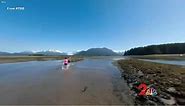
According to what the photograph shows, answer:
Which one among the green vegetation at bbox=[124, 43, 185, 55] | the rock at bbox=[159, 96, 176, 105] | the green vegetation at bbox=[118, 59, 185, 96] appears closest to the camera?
the rock at bbox=[159, 96, 176, 105]

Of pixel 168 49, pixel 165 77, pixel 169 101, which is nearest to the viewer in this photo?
pixel 169 101

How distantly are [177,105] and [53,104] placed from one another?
20.8ft

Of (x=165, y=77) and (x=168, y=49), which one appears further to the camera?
(x=168, y=49)

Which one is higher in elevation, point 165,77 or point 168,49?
point 168,49

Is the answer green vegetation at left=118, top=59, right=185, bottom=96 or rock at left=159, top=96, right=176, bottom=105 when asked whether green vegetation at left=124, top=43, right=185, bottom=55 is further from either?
rock at left=159, top=96, right=176, bottom=105

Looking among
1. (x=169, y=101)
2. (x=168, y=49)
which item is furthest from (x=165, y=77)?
(x=168, y=49)

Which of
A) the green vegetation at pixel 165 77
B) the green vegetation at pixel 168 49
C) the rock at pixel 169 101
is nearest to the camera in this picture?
the rock at pixel 169 101

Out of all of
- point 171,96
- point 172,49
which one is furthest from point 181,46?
point 171,96

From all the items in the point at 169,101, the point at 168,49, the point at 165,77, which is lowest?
the point at 169,101

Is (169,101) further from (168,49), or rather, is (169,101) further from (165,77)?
(168,49)

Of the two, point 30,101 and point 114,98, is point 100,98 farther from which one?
point 30,101

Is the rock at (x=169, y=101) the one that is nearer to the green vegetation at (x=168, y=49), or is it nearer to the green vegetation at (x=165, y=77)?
the green vegetation at (x=165, y=77)

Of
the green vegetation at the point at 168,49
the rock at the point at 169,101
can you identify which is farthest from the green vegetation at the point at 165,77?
the green vegetation at the point at 168,49

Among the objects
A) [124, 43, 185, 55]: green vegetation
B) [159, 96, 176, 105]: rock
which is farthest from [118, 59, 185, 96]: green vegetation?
[124, 43, 185, 55]: green vegetation
